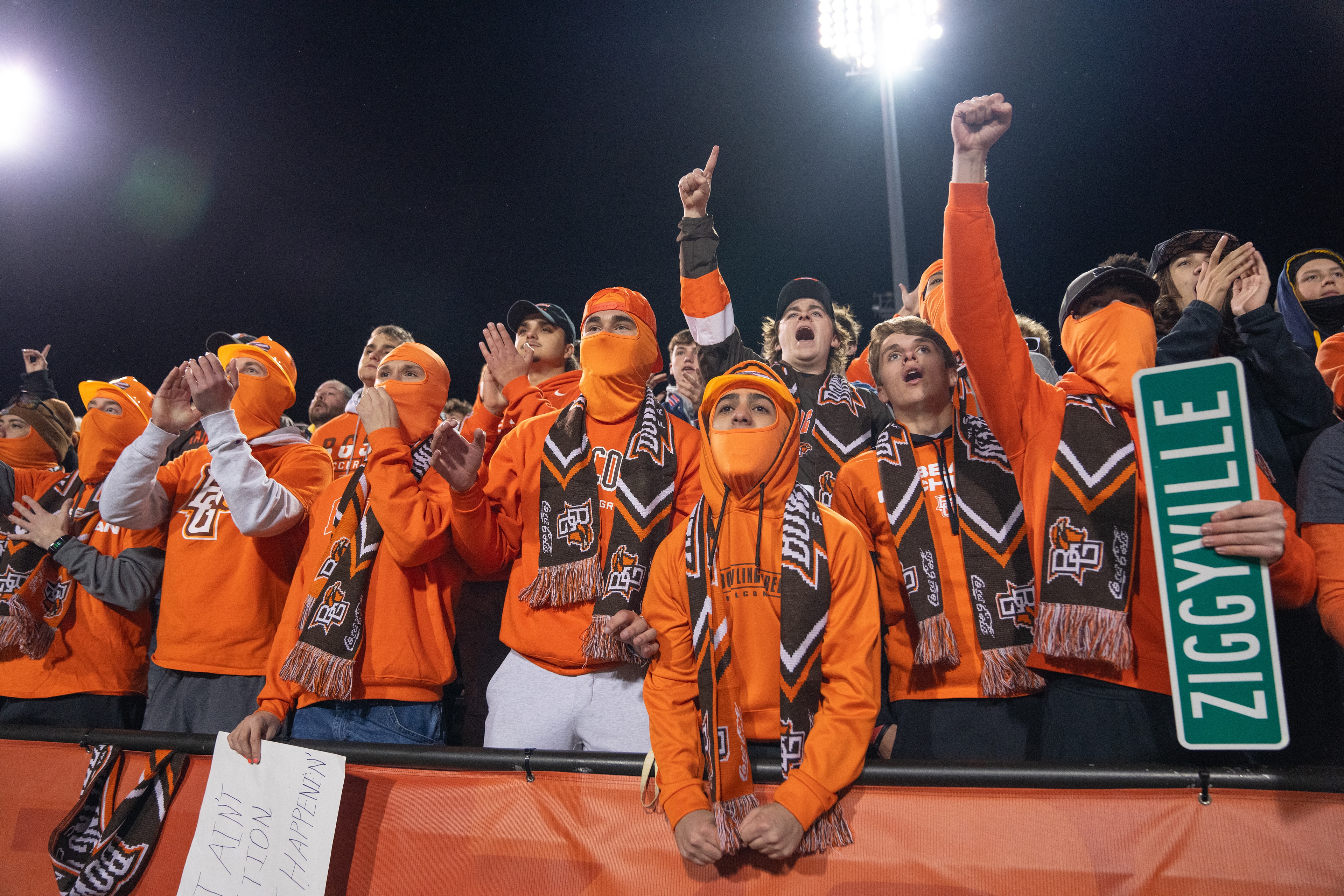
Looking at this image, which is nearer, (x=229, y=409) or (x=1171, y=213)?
(x=229, y=409)

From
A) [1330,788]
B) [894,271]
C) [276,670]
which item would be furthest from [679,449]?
[894,271]

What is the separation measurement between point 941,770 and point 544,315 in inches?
120

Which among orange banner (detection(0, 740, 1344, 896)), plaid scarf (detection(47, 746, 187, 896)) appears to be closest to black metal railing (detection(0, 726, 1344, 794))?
orange banner (detection(0, 740, 1344, 896))

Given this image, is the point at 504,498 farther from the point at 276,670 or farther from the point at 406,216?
the point at 406,216

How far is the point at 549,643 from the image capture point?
2.66 metres

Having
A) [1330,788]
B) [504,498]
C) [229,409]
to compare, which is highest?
[229,409]

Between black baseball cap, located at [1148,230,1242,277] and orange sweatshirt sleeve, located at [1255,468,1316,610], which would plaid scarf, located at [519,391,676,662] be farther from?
black baseball cap, located at [1148,230,1242,277]

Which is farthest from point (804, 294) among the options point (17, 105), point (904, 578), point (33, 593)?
point (17, 105)

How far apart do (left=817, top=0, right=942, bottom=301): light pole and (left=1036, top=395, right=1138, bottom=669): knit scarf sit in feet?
21.6

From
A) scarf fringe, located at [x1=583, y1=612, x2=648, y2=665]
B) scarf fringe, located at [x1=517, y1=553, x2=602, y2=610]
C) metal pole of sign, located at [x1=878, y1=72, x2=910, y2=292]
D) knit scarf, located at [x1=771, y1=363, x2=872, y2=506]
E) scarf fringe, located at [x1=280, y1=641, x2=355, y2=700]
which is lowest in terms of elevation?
scarf fringe, located at [x1=280, y1=641, x2=355, y2=700]

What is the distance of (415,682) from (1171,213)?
11.2 metres

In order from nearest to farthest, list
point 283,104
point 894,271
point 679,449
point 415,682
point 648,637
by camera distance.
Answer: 1. point 648,637
2. point 415,682
3. point 679,449
4. point 894,271
5. point 283,104

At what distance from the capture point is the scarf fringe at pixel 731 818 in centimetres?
185

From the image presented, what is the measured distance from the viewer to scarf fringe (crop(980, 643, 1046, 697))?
2188 millimetres
